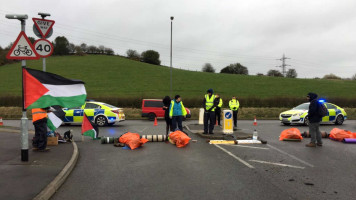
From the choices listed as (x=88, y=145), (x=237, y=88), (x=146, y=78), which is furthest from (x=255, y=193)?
(x=146, y=78)

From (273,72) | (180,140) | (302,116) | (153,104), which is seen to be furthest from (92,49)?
(180,140)

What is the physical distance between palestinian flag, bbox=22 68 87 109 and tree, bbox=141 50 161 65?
292 feet

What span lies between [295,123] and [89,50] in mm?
83405

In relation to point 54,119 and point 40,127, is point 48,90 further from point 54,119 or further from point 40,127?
point 54,119

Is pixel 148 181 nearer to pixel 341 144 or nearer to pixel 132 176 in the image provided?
pixel 132 176

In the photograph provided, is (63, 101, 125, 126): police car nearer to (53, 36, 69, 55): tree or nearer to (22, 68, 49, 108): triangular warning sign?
(22, 68, 49, 108): triangular warning sign

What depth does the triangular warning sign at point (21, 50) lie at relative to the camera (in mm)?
6691

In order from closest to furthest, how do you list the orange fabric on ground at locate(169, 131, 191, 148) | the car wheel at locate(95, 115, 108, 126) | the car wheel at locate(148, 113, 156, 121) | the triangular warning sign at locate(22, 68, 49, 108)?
the triangular warning sign at locate(22, 68, 49, 108)
the orange fabric on ground at locate(169, 131, 191, 148)
the car wheel at locate(95, 115, 108, 126)
the car wheel at locate(148, 113, 156, 121)

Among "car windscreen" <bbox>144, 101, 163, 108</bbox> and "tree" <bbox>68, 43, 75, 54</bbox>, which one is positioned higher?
"tree" <bbox>68, 43, 75, 54</bbox>

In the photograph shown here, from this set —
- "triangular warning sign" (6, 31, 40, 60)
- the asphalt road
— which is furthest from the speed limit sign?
the asphalt road

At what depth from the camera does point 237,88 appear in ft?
175

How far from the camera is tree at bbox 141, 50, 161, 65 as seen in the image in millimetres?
96088

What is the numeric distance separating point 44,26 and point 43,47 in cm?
80

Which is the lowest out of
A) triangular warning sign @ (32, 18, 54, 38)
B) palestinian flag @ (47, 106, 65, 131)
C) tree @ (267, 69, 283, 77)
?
palestinian flag @ (47, 106, 65, 131)
